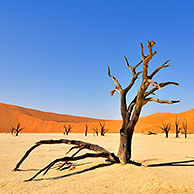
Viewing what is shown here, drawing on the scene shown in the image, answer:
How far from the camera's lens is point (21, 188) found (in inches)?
155

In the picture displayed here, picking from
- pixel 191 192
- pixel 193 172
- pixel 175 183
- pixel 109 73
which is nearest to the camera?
pixel 191 192

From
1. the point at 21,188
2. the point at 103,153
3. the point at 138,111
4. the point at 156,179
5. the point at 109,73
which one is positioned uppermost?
the point at 109,73

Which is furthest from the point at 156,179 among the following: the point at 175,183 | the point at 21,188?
the point at 21,188

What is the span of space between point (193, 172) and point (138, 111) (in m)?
1.85

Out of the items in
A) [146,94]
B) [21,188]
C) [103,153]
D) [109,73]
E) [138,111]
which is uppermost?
[109,73]

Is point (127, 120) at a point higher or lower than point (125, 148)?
higher

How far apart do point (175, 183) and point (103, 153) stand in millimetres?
1751

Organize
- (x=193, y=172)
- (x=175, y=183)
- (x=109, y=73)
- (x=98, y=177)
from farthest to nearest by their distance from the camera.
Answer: (x=109, y=73)
(x=193, y=172)
(x=98, y=177)
(x=175, y=183)

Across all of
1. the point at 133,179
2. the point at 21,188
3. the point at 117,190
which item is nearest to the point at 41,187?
the point at 21,188

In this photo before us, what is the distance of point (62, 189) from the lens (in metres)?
3.76

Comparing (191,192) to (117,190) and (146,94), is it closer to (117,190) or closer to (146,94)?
(117,190)

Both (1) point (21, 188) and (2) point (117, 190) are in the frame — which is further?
(1) point (21, 188)

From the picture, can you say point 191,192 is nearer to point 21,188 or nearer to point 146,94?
point 146,94

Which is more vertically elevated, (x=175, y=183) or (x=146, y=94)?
(x=146, y=94)
